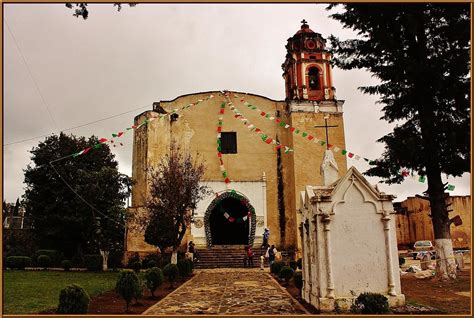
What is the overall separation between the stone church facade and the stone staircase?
31.5 inches

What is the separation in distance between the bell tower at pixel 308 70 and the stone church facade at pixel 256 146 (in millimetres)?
58

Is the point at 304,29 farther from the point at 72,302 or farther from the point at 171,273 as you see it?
the point at 72,302

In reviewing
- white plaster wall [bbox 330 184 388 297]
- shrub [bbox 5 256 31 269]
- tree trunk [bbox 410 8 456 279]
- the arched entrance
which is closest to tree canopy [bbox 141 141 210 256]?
the arched entrance

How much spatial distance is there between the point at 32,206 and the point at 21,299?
14285 millimetres

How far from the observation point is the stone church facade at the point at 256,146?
23.6m

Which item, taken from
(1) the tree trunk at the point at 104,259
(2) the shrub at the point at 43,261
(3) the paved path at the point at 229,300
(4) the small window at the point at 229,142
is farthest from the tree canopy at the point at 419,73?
(2) the shrub at the point at 43,261

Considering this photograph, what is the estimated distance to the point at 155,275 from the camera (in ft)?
33.8

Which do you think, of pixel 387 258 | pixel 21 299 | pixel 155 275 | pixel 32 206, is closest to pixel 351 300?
pixel 387 258

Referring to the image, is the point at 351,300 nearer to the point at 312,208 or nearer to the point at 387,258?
the point at 387,258

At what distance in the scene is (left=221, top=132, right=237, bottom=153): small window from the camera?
24500mm

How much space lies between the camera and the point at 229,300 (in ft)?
30.9

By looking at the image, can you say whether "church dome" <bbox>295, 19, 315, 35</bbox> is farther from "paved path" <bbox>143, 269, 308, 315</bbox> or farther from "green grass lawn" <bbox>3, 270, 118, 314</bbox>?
"green grass lawn" <bbox>3, 270, 118, 314</bbox>

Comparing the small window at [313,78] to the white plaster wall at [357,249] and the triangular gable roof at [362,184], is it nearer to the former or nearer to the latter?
the triangular gable roof at [362,184]

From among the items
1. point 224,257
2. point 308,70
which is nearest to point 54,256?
point 224,257
